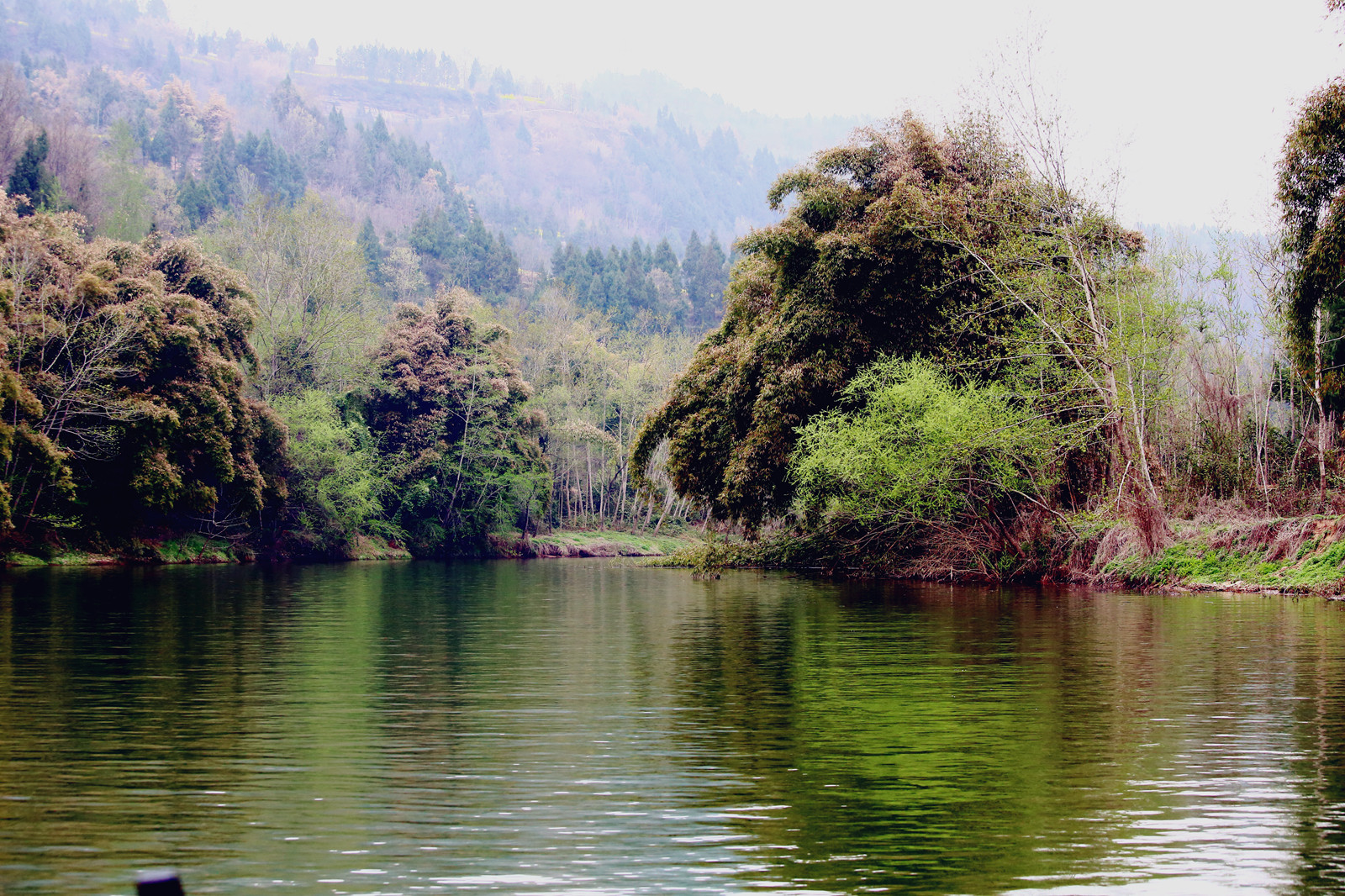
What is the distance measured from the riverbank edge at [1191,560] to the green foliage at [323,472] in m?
31.7

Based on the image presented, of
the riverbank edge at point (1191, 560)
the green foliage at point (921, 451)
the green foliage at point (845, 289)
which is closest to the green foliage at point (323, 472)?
the green foliage at point (845, 289)

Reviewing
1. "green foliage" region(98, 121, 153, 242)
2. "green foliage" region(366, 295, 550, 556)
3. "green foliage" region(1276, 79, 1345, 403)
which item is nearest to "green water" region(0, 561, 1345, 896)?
"green foliage" region(1276, 79, 1345, 403)

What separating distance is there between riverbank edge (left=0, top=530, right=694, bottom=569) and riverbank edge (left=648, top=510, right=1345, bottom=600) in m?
29.2

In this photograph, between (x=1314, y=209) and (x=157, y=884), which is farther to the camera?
(x=1314, y=209)

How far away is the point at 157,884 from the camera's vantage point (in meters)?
1.91

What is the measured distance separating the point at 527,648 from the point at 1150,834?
10.2 metres

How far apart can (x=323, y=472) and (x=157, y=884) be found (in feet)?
181

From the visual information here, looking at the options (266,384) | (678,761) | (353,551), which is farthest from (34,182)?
(678,761)

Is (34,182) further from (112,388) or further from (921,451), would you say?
(921,451)

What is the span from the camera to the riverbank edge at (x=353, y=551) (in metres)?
39.8

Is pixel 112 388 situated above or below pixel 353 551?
above

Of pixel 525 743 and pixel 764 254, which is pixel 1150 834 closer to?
pixel 525 743

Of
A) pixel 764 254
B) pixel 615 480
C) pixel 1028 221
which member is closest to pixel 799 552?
pixel 764 254

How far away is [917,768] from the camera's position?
7.42m
